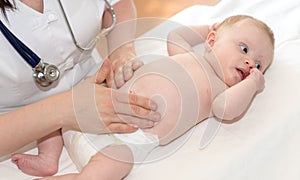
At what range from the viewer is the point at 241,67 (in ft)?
4.04

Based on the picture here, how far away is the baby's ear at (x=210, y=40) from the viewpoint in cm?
132

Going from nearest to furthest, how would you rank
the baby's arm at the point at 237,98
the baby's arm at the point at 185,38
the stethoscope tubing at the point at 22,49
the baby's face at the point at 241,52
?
the stethoscope tubing at the point at 22,49 → the baby's arm at the point at 237,98 → the baby's face at the point at 241,52 → the baby's arm at the point at 185,38

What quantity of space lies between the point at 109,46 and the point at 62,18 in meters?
0.26

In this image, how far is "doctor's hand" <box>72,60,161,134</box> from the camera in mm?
1048

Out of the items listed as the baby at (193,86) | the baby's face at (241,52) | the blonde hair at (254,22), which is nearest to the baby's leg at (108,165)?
the baby at (193,86)

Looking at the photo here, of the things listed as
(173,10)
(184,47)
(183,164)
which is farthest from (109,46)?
(173,10)

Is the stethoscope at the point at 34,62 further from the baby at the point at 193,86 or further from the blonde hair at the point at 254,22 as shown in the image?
the blonde hair at the point at 254,22

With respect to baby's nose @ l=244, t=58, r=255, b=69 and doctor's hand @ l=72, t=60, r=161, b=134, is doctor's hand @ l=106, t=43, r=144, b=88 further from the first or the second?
baby's nose @ l=244, t=58, r=255, b=69

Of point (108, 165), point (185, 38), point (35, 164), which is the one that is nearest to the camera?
point (108, 165)

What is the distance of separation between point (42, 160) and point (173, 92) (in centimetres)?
36

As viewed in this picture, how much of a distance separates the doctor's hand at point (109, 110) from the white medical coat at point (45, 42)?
0.45ft

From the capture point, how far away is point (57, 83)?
1.24m

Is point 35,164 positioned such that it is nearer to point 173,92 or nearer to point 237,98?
point 173,92

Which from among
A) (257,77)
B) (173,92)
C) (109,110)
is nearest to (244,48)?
(257,77)
